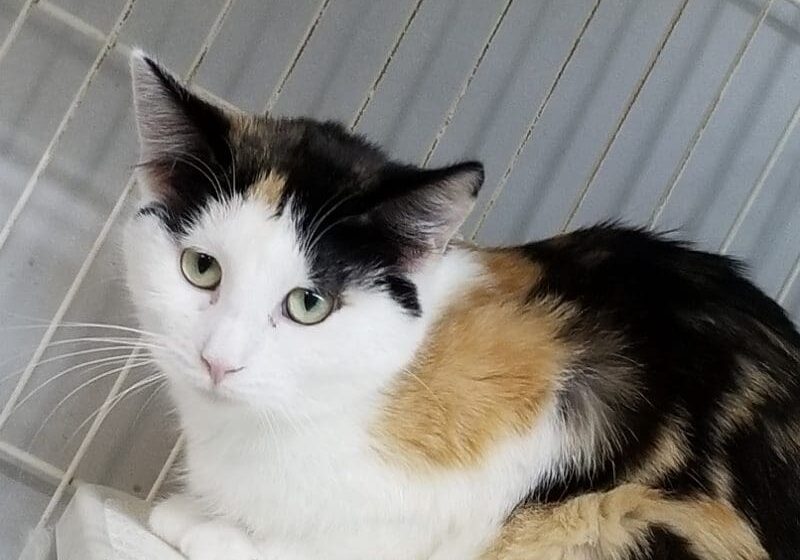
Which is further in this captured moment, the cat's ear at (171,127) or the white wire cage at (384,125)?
the white wire cage at (384,125)

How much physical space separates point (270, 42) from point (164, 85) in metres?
0.61

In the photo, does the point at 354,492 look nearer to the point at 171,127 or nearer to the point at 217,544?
the point at 217,544

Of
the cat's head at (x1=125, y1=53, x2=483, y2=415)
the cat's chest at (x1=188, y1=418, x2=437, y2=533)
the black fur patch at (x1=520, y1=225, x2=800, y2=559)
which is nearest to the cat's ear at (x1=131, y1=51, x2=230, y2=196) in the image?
the cat's head at (x1=125, y1=53, x2=483, y2=415)

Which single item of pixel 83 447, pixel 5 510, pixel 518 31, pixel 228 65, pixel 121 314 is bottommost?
pixel 5 510

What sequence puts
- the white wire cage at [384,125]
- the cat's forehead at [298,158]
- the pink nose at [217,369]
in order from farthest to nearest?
the white wire cage at [384,125] → the cat's forehead at [298,158] → the pink nose at [217,369]

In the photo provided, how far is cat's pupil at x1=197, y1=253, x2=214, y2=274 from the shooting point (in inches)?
37.4

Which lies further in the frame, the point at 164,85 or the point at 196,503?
the point at 196,503

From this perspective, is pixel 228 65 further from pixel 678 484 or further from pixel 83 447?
pixel 678 484

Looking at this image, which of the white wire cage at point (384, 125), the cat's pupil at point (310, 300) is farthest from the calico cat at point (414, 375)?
the white wire cage at point (384, 125)

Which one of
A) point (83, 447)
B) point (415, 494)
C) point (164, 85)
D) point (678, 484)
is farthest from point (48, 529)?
point (678, 484)

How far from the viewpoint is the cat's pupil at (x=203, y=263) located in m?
0.95

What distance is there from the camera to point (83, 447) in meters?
1.43

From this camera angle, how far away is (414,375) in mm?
1017

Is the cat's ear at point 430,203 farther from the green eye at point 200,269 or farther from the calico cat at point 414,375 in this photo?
the green eye at point 200,269
